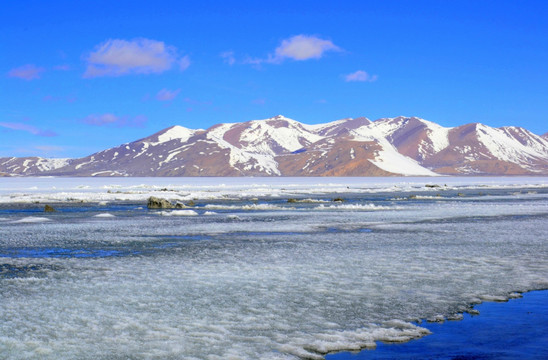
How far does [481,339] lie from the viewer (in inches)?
419

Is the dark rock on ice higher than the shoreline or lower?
higher

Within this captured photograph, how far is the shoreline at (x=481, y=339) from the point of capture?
9812mm

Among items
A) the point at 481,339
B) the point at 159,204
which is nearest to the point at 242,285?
the point at 481,339

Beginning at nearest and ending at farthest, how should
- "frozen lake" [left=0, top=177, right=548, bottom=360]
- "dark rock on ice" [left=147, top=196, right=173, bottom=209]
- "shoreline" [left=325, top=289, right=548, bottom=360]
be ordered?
"shoreline" [left=325, top=289, right=548, bottom=360]
"frozen lake" [left=0, top=177, right=548, bottom=360]
"dark rock on ice" [left=147, top=196, right=173, bottom=209]

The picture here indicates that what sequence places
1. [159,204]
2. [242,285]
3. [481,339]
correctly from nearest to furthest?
[481,339] → [242,285] → [159,204]

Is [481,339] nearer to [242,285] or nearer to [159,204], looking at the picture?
[242,285]

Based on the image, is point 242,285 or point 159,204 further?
point 159,204

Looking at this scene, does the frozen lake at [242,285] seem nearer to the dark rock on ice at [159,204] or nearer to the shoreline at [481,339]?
the shoreline at [481,339]

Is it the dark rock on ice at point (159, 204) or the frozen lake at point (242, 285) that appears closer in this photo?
the frozen lake at point (242, 285)

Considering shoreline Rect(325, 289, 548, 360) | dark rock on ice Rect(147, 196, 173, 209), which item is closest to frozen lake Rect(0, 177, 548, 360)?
shoreline Rect(325, 289, 548, 360)

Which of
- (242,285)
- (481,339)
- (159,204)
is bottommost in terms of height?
(481,339)

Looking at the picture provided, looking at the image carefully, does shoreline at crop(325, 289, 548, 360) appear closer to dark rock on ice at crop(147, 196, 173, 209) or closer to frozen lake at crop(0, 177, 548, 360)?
frozen lake at crop(0, 177, 548, 360)

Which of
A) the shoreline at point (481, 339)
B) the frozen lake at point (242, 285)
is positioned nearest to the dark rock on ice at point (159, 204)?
the frozen lake at point (242, 285)

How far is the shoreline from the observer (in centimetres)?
981
